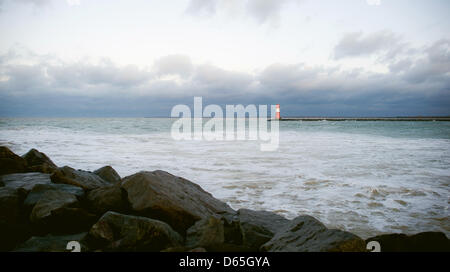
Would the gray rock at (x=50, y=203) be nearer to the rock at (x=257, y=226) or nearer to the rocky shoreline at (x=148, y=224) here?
the rocky shoreline at (x=148, y=224)

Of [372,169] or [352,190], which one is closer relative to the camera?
[352,190]

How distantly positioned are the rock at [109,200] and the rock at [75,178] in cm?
69

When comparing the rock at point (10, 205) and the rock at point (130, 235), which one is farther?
the rock at point (10, 205)

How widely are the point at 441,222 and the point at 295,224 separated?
350 cm

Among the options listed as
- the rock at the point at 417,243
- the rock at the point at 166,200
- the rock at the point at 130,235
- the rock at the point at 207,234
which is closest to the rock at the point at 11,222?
the rock at the point at 130,235

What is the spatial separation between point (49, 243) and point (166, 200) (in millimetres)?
1398

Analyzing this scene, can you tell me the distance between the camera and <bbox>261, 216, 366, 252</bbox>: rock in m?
2.52

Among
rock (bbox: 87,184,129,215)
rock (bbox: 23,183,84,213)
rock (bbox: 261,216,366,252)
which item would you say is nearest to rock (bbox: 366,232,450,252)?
rock (bbox: 261,216,366,252)

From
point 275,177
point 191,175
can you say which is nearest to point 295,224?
point 275,177

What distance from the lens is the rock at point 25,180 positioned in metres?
4.22

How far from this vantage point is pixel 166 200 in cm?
355

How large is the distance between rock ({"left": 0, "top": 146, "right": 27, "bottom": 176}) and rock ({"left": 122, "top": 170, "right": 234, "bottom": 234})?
3091 mm

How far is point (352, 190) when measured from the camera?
270 inches
